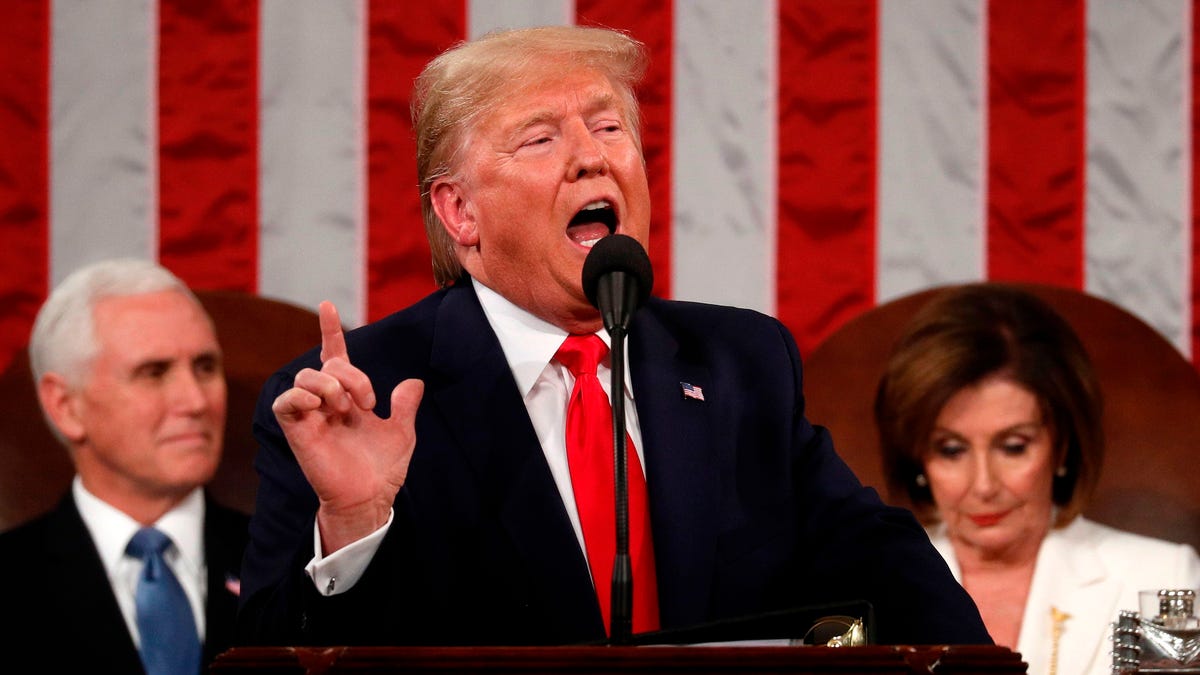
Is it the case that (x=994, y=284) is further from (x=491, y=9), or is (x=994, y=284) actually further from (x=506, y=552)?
(x=506, y=552)

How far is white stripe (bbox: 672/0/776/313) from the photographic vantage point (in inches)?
145

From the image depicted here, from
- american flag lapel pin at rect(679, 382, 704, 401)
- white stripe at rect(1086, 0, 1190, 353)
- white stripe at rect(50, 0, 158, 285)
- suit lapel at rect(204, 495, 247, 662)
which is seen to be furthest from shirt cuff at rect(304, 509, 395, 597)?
white stripe at rect(1086, 0, 1190, 353)

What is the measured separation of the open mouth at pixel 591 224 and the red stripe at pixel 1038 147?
1762mm

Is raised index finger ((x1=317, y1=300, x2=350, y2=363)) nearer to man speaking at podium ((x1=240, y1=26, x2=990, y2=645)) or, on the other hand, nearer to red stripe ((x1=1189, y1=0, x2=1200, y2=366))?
man speaking at podium ((x1=240, y1=26, x2=990, y2=645))

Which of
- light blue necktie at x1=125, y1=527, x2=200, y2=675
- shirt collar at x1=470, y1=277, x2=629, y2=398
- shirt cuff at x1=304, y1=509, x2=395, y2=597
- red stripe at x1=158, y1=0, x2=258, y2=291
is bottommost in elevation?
light blue necktie at x1=125, y1=527, x2=200, y2=675

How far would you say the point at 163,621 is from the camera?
3.05 meters

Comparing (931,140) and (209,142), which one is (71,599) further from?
(931,140)

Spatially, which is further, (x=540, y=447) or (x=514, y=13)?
(x=514, y=13)

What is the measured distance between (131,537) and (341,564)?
1561 mm

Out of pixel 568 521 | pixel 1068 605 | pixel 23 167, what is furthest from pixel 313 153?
pixel 1068 605

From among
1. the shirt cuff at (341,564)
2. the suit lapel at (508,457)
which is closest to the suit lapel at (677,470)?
the suit lapel at (508,457)

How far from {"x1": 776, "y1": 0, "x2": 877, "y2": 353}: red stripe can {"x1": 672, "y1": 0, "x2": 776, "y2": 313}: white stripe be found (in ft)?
0.14

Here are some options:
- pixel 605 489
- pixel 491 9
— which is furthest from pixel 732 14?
pixel 605 489

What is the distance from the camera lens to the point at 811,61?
372 cm
